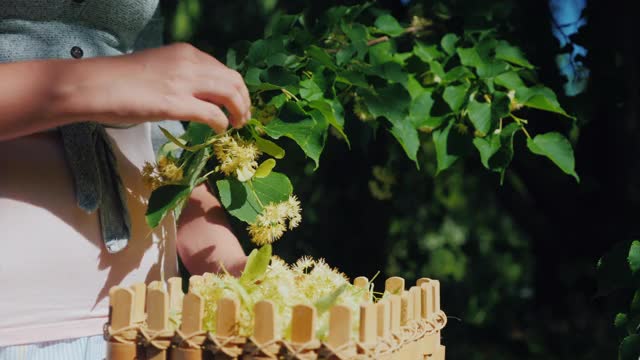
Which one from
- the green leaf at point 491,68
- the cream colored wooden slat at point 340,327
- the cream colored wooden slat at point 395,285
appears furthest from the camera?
the green leaf at point 491,68

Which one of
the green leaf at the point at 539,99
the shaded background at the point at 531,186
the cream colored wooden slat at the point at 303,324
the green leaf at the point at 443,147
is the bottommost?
the shaded background at the point at 531,186

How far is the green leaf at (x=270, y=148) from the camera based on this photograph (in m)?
1.03

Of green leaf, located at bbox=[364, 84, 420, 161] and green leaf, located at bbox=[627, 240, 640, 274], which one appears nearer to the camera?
green leaf, located at bbox=[627, 240, 640, 274]

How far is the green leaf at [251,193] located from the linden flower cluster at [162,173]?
Result: 0.17 ft

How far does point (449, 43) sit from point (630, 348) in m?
0.64

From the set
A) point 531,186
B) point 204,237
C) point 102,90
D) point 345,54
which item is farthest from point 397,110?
point 531,186

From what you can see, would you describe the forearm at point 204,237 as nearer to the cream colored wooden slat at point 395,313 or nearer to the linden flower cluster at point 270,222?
the linden flower cluster at point 270,222

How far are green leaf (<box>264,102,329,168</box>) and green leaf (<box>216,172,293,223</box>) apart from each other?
0.06 meters

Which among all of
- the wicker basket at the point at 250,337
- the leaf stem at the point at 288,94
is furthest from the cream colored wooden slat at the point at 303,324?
the leaf stem at the point at 288,94

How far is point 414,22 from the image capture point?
65.0 inches

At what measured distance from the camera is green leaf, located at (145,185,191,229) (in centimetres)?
96

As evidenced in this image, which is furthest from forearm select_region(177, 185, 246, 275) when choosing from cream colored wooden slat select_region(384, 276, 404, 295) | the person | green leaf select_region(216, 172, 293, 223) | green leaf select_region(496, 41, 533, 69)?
green leaf select_region(496, 41, 533, 69)

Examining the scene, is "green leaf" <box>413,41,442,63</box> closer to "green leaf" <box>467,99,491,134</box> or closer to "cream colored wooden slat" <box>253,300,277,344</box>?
"green leaf" <box>467,99,491,134</box>

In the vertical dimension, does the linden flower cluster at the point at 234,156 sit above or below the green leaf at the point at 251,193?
above
